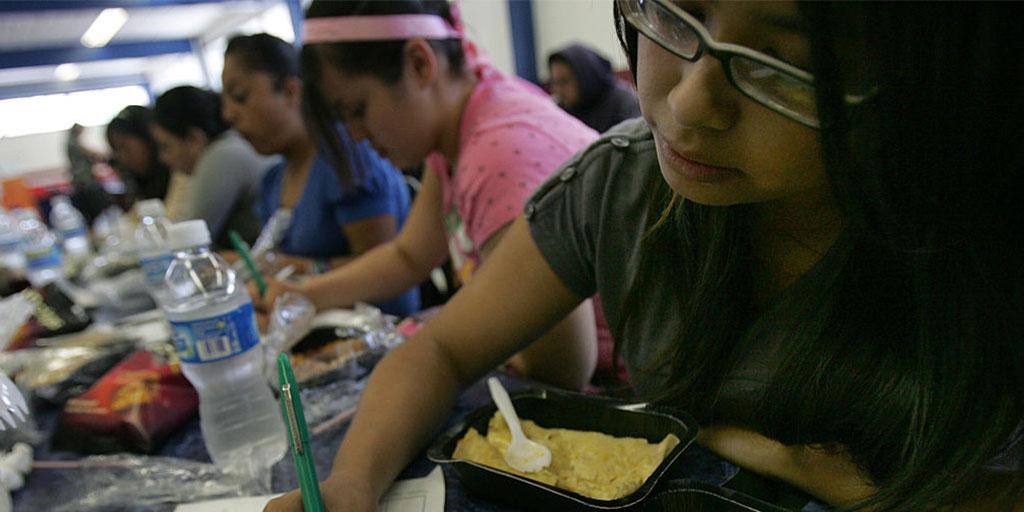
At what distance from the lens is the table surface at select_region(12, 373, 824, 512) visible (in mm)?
651

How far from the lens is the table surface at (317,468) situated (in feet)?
2.14

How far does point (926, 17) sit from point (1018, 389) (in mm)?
348

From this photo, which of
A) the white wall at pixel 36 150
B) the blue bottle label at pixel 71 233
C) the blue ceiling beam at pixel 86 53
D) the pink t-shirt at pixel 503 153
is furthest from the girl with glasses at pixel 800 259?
the white wall at pixel 36 150

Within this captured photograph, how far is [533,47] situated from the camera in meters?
5.15

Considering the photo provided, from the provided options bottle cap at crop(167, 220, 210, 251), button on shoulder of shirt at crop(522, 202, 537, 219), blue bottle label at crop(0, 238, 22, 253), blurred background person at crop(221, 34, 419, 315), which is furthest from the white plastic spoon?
blue bottle label at crop(0, 238, 22, 253)

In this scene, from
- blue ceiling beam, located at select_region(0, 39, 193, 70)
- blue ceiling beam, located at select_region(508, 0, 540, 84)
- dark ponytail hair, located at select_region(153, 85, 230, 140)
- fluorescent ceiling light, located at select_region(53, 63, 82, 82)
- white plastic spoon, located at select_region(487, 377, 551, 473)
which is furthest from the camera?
fluorescent ceiling light, located at select_region(53, 63, 82, 82)

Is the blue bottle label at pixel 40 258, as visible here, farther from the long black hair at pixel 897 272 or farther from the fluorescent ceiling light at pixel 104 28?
the fluorescent ceiling light at pixel 104 28

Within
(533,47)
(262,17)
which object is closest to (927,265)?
(533,47)

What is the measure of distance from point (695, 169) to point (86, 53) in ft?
39.7

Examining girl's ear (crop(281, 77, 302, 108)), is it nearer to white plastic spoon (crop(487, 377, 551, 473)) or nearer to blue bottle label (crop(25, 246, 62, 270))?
blue bottle label (crop(25, 246, 62, 270))

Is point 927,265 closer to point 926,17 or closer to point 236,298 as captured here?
point 926,17

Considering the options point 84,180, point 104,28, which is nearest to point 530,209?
point 84,180

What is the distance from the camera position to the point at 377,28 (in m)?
1.21

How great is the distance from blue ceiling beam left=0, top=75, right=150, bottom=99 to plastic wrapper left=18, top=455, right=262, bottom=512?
1351 cm
